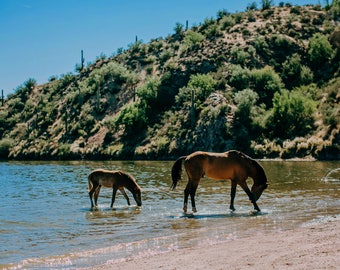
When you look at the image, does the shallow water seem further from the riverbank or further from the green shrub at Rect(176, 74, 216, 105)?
the green shrub at Rect(176, 74, 216, 105)

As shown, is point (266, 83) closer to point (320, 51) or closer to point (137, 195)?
point (320, 51)

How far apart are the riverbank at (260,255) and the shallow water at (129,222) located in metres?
0.95

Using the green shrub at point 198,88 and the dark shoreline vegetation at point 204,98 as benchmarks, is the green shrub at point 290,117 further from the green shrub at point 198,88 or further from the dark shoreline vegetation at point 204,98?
the green shrub at point 198,88

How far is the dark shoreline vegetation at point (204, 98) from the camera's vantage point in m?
60.1

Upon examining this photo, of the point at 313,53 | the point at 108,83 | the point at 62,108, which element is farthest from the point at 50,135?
the point at 313,53

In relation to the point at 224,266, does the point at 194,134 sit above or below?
above

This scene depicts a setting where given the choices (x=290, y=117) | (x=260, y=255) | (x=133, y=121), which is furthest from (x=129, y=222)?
(x=133, y=121)

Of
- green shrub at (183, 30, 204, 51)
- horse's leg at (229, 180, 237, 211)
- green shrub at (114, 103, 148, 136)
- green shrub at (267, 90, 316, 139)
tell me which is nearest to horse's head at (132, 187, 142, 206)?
horse's leg at (229, 180, 237, 211)

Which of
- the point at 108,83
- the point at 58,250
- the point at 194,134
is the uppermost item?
the point at 108,83

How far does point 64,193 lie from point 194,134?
40380 mm

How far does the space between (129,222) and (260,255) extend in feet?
21.7

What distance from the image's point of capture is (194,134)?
63750 mm

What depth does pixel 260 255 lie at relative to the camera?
9000mm

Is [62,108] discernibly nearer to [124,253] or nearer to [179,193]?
[179,193]
